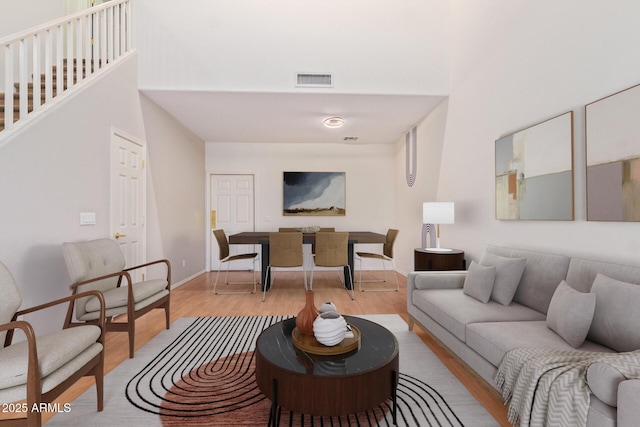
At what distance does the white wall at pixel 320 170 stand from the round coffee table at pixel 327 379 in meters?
4.76

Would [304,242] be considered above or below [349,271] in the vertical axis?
above

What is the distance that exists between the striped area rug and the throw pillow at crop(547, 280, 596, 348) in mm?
641

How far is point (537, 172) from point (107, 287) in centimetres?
384

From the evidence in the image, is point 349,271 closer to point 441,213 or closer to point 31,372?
point 441,213

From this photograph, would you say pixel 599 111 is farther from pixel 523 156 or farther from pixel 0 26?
pixel 0 26

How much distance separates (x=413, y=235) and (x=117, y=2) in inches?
205

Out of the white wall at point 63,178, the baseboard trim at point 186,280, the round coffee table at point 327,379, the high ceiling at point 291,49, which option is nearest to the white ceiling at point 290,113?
the high ceiling at point 291,49

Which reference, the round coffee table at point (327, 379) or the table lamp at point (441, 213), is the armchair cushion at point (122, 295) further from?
the table lamp at point (441, 213)

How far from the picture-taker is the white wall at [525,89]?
1.98 meters

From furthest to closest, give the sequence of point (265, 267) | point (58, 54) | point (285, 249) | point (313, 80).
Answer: point (265, 267) → point (285, 249) → point (313, 80) → point (58, 54)

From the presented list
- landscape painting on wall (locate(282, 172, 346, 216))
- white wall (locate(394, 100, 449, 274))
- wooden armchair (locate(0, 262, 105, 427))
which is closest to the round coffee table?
wooden armchair (locate(0, 262, 105, 427))

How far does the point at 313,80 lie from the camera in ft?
13.0

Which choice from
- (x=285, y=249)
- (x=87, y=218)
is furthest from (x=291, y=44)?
(x=87, y=218)

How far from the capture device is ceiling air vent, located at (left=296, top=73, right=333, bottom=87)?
3.94m
